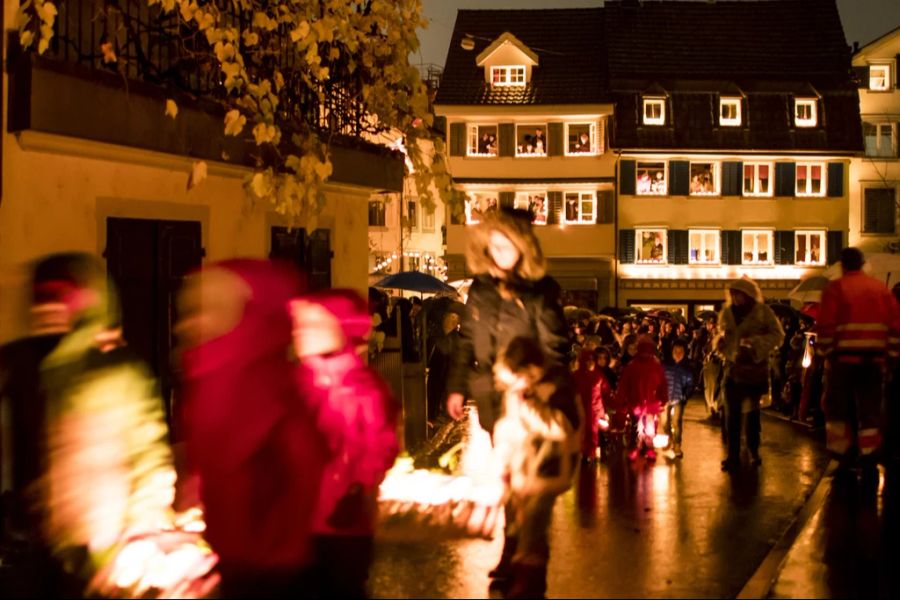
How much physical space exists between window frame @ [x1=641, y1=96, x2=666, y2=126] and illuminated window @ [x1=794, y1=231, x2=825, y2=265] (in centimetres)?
745

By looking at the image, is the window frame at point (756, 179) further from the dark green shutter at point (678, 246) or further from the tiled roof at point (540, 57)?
the tiled roof at point (540, 57)

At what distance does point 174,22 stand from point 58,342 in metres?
5.91

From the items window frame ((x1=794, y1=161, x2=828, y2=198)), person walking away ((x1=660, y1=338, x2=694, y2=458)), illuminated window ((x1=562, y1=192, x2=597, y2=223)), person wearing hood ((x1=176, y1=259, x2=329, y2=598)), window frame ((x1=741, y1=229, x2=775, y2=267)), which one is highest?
Result: window frame ((x1=794, y1=161, x2=828, y2=198))

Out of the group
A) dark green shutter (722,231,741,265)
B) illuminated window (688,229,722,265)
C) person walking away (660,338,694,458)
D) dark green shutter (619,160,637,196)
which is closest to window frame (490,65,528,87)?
dark green shutter (619,160,637,196)

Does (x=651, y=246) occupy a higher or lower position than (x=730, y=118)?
lower

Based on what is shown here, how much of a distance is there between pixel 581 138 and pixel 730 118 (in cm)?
627

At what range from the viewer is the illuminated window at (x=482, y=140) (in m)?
48.7

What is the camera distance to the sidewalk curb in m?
7.32

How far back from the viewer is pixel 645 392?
13320 mm

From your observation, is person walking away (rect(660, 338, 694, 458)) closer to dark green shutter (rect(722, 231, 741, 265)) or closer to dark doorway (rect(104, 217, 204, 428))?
dark doorway (rect(104, 217, 204, 428))

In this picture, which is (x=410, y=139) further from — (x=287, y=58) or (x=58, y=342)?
(x=58, y=342)

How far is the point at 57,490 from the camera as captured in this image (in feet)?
20.6

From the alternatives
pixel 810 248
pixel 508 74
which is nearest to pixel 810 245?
pixel 810 248

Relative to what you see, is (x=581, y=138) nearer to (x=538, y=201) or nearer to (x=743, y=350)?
(x=538, y=201)
